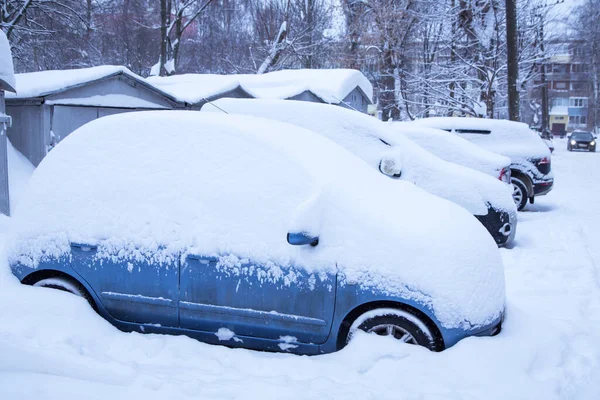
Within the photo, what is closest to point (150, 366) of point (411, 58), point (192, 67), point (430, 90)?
point (430, 90)

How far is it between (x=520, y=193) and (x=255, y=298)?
8846mm

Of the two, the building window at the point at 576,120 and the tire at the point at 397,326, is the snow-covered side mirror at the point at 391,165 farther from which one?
the building window at the point at 576,120

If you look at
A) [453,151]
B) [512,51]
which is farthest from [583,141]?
[453,151]

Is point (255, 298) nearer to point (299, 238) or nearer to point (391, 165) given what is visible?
point (299, 238)

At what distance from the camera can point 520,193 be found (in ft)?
36.5

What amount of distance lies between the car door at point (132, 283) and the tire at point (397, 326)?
49.0 inches

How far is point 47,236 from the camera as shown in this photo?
3.92 m

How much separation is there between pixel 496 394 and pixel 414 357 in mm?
501

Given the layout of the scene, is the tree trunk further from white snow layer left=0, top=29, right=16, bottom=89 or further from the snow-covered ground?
the snow-covered ground

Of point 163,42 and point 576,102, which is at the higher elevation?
point 576,102

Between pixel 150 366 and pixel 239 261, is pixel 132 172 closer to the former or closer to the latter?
pixel 239 261

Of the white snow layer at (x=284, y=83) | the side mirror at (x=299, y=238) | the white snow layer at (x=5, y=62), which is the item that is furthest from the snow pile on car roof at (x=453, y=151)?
the white snow layer at (x=284, y=83)

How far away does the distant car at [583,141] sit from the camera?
37938 millimetres

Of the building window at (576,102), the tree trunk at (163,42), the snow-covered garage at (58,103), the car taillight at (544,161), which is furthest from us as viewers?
the building window at (576,102)
